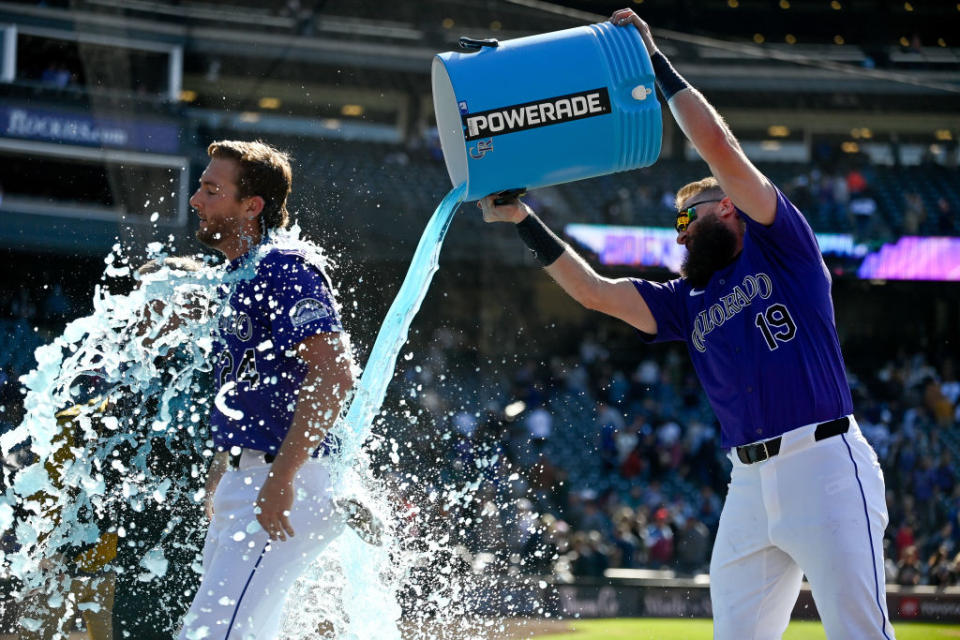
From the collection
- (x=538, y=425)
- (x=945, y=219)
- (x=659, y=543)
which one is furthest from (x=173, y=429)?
(x=945, y=219)

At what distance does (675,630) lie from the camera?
8.86 meters

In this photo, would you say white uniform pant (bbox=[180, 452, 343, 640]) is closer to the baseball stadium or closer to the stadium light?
the baseball stadium

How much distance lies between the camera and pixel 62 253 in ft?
52.5

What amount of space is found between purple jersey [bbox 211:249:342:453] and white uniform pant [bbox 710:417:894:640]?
134 centimetres

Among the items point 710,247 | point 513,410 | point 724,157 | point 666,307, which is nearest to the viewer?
point 724,157

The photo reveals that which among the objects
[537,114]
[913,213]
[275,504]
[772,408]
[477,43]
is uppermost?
[913,213]

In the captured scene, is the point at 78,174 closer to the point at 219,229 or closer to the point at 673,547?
the point at 673,547

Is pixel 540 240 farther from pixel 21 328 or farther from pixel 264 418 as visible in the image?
pixel 21 328

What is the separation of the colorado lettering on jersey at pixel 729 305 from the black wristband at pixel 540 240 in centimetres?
59

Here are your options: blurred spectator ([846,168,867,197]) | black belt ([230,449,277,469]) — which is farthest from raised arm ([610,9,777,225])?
blurred spectator ([846,168,867,197])

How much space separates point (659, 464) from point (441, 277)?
18.4 ft

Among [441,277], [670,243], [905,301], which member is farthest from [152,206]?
[905,301]

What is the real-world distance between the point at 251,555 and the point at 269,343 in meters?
0.58

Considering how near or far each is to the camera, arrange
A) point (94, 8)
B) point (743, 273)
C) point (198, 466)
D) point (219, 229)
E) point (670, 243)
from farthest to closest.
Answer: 1. point (670, 243)
2. point (94, 8)
3. point (198, 466)
4. point (743, 273)
5. point (219, 229)
